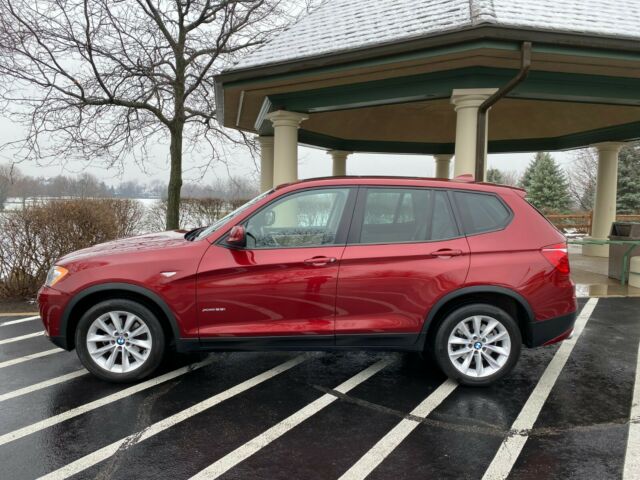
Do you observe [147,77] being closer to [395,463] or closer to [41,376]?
[41,376]

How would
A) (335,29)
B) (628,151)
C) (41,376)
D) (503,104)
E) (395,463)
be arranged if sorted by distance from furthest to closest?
(628,151) < (503,104) < (335,29) < (41,376) < (395,463)

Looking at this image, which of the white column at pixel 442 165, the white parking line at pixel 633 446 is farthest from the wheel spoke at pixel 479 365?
the white column at pixel 442 165

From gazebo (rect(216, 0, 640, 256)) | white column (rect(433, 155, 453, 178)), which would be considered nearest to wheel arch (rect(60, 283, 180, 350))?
gazebo (rect(216, 0, 640, 256))

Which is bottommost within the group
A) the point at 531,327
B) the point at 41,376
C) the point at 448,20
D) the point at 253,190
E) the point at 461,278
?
the point at 41,376

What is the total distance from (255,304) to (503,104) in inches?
416

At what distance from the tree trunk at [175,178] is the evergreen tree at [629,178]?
28.4 meters

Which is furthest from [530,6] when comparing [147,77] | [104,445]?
[147,77]

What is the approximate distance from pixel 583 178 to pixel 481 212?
47.4 m

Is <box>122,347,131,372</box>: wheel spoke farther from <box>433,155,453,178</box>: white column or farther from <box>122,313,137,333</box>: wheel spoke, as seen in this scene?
<box>433,155,453,178</box>: white column

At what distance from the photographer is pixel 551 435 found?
3223 millimetres

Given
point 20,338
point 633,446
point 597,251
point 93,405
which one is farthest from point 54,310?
point 597,251

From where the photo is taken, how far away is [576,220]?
26.7 metres

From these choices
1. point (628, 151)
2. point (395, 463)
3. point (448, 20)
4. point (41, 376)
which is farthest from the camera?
point (628, 151)

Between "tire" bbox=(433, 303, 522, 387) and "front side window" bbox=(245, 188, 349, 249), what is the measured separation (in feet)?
3.97
